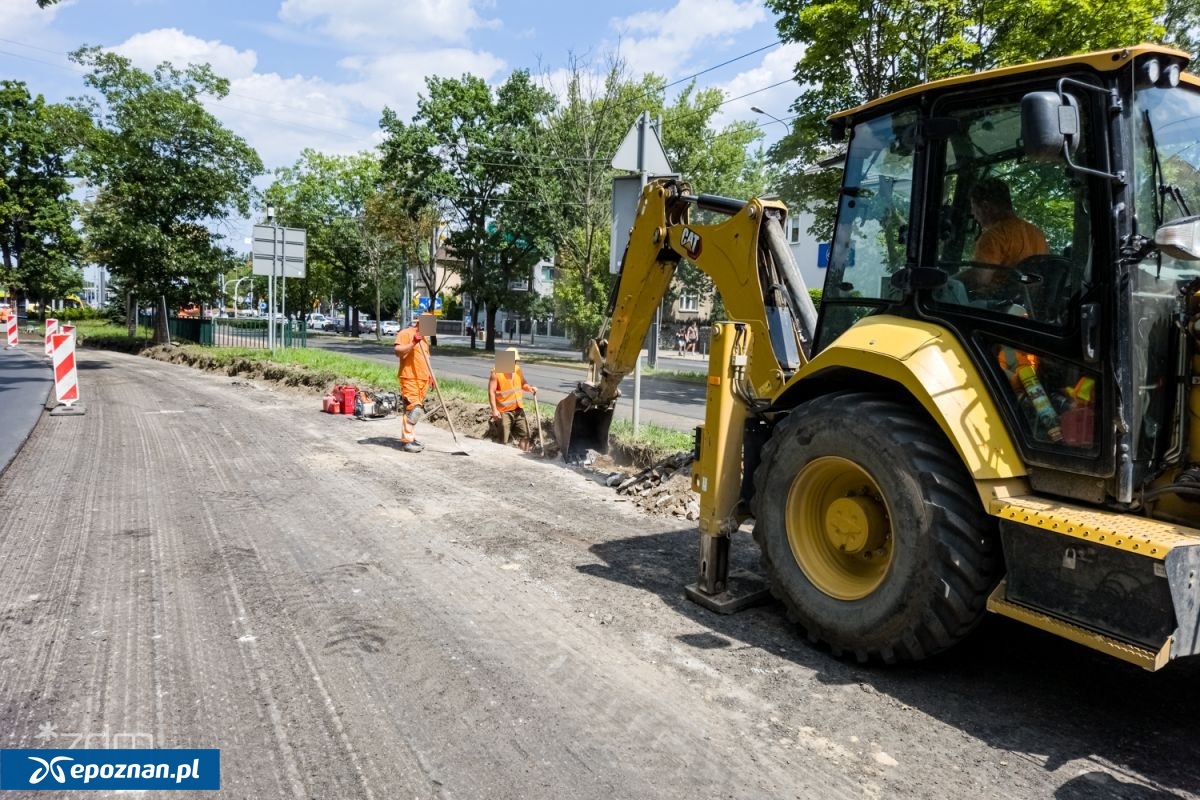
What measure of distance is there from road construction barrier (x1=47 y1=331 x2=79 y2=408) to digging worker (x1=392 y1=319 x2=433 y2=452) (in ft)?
19.4

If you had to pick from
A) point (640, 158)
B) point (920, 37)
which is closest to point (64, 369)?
point (640, 158)

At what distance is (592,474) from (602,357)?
4.60 ft

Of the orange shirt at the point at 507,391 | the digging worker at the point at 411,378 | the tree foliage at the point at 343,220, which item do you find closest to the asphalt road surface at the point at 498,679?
the digging worker at the point at 411,378

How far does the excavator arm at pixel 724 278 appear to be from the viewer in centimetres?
552

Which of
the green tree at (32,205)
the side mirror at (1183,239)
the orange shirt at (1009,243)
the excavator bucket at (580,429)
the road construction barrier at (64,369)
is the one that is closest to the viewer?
the side mirror at (1183,239)

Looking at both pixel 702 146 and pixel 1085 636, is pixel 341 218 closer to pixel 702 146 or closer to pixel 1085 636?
pixel 702 146

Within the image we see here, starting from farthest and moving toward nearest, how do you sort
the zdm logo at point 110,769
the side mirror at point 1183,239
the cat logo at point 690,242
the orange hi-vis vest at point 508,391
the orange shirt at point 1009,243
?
the orange hi-vis vest at point 508,391 → the cat logo at point 690,242 → the orange shirt at point 1009,243 → the side mirror at point 1183,239 → the zdm logo at point 110,769

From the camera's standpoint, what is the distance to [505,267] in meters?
36.3

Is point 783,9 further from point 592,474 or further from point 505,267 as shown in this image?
point 505,267

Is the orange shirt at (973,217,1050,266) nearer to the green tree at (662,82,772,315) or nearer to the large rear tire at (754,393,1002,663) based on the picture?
the large rear tire at (754,393,1002,663)

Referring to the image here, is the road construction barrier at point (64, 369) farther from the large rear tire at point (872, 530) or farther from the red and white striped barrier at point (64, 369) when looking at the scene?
the large rear tire at point (872, 530)

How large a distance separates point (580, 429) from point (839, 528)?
16.9 ft

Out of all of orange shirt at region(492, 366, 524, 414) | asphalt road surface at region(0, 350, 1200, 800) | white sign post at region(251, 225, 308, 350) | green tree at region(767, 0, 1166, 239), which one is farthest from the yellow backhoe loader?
white sign post at region(251, 225, 308, 350)

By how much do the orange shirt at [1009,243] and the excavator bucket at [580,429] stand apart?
17.7 ft
